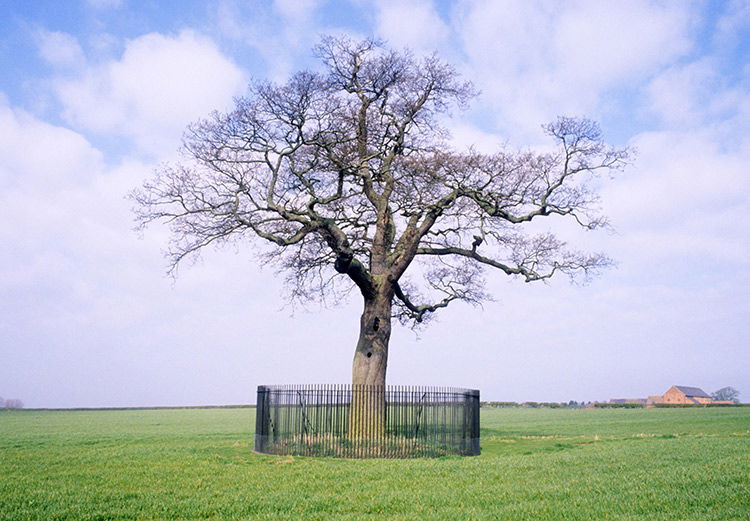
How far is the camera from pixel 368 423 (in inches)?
719

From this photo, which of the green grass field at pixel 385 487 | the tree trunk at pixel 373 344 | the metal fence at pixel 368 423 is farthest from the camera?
the tree trunk at pixel 373 344

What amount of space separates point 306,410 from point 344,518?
9772 mm

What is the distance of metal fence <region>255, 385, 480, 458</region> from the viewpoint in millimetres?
17688

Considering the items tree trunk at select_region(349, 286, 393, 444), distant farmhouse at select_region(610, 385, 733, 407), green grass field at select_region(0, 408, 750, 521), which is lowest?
distant farmhouse at select_region(610, 385, 733, 407)

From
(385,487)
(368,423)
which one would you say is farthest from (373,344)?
(385,487)

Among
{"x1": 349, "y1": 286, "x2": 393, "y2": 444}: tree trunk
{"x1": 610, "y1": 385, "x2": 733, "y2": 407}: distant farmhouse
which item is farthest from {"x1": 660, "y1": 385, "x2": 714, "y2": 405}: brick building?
{"x1": 349, "y1": 286, "x2": 393, "y2": 444}: tree trunk

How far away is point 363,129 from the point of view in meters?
21.9

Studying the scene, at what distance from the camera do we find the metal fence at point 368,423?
1769cm

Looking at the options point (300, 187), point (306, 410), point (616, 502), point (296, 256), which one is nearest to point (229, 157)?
point (300, 187)

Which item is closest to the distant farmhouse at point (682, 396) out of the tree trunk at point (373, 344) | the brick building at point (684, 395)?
the brick building at point (684, 395)

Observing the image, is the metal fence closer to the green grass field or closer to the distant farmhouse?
the green grass field

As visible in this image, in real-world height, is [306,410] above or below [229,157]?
below

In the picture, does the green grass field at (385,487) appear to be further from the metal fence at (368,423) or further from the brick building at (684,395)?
the brick building at (684,395)

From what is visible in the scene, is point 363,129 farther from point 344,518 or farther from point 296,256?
point 344,518
